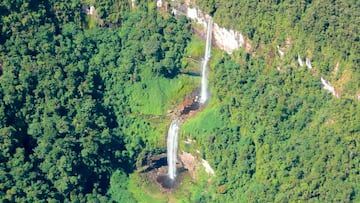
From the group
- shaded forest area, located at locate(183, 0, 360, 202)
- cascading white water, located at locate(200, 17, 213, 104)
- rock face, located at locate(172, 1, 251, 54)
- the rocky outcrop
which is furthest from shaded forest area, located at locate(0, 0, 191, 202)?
the rocky outcrop

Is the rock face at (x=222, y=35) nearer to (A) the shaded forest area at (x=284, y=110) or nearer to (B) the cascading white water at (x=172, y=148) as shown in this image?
(A) the shaded forest area at (x=284, y=110)

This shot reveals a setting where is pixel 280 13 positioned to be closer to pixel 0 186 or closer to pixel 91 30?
pixel 91 30

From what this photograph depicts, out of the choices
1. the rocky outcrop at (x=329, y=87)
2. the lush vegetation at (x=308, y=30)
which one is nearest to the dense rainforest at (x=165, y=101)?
the lush vegetation at (x=308, y=30)

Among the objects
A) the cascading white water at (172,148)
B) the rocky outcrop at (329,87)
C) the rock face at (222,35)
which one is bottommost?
the cascading white water at (172,148)

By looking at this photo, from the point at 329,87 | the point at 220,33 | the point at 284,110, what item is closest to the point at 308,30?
the point at 329,87

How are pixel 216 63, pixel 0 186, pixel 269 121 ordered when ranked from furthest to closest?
pixel 216 63, pixel 269 121, pixel 0 186

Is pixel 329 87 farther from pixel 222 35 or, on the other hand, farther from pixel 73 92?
pixel 73 92

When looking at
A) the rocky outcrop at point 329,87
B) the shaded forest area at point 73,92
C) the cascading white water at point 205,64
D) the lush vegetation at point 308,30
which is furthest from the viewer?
the cascading white water at point 205,64

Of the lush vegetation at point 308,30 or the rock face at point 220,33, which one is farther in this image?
the rock face at point 220,33

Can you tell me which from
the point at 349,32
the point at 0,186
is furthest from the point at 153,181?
the point at 349,32
